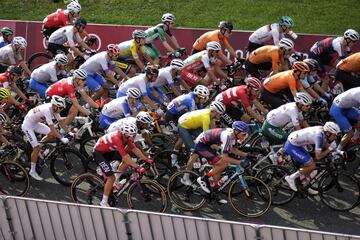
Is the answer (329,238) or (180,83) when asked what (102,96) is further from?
(329,238)

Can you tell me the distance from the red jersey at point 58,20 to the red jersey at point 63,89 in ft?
12.7

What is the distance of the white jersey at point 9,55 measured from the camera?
17.0 metres

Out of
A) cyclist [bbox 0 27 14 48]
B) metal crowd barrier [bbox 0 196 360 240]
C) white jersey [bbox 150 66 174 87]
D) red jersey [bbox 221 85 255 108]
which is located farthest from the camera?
cyclist [bbox 0 27 14 48]

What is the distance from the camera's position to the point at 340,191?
12586 millimetres

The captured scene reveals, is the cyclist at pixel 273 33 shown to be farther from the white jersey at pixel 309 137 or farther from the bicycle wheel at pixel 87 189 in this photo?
the bicycle wheel at pixel 87 189

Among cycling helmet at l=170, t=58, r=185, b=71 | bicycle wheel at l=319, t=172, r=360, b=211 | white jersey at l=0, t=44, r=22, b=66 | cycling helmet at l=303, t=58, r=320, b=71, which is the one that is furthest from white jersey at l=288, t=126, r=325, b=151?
white jersey at l=0, t=44, r=22, b=66

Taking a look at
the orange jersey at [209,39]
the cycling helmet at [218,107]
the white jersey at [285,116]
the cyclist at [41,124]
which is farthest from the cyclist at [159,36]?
the white jersey at [285,116]

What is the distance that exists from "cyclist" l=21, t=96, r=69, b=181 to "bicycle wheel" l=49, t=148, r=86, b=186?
346 mm

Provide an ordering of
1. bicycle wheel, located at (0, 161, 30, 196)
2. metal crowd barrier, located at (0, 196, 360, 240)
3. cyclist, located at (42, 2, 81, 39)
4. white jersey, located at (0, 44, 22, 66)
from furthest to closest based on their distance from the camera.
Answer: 1. cyclist, located at (42, 2, 81, 39)
2. white jersey, located at (0, 44, 22, 66)
3. bicycle wheel, located at (0, 161, 30, 196)
4. metal crowd barrier, located at (0, 196, 360, 240)

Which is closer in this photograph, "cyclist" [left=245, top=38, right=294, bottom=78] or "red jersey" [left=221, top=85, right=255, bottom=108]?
"red jersey" [left=221, top=85, right=255, bottom=108]

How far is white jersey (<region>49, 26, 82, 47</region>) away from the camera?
17.3 meters

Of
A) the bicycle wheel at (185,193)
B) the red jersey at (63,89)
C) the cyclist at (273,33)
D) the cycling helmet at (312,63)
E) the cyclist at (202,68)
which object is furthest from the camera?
the cyclist at (273,33)

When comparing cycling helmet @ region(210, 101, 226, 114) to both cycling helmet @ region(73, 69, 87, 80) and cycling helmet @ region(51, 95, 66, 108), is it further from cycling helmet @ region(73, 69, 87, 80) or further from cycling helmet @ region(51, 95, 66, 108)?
cycling helmet @ region(73, 69, 87, 80)

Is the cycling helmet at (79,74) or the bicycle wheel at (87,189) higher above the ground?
the cycling helmet at (79,74)
